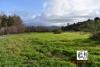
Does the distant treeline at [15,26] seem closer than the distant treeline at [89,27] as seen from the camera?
No

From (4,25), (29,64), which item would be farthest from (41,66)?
(4,25)

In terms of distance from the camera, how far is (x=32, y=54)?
3022 cm

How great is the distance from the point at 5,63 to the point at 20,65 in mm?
1228

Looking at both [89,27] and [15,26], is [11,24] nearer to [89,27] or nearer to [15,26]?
[15,26]

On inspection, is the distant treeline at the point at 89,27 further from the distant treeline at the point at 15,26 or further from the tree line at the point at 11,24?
the tree line at the point at 11,24

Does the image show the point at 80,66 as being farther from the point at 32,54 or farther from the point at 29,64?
the point at 32,54

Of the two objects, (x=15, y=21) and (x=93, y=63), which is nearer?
(x=93, y=63)

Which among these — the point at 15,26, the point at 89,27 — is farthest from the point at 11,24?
the point at 89,27

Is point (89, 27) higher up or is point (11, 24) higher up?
point (11, 24)

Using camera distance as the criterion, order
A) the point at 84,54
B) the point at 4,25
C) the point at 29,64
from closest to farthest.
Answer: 1. the point at 84,54
2. the point at 29,64
3. the point at 4,25

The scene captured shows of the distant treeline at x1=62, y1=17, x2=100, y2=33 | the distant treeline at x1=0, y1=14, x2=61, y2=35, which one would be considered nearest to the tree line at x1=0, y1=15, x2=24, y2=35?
the distant treeline at x1=0, y1=14, x2=61, y2=35

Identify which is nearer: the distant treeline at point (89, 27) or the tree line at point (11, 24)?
the distant treeline at point (89, 27)

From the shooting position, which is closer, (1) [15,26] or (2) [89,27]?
(2) [89,27]

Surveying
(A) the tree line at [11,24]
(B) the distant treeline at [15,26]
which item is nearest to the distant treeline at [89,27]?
(B) the distant treeline at [15,26]
